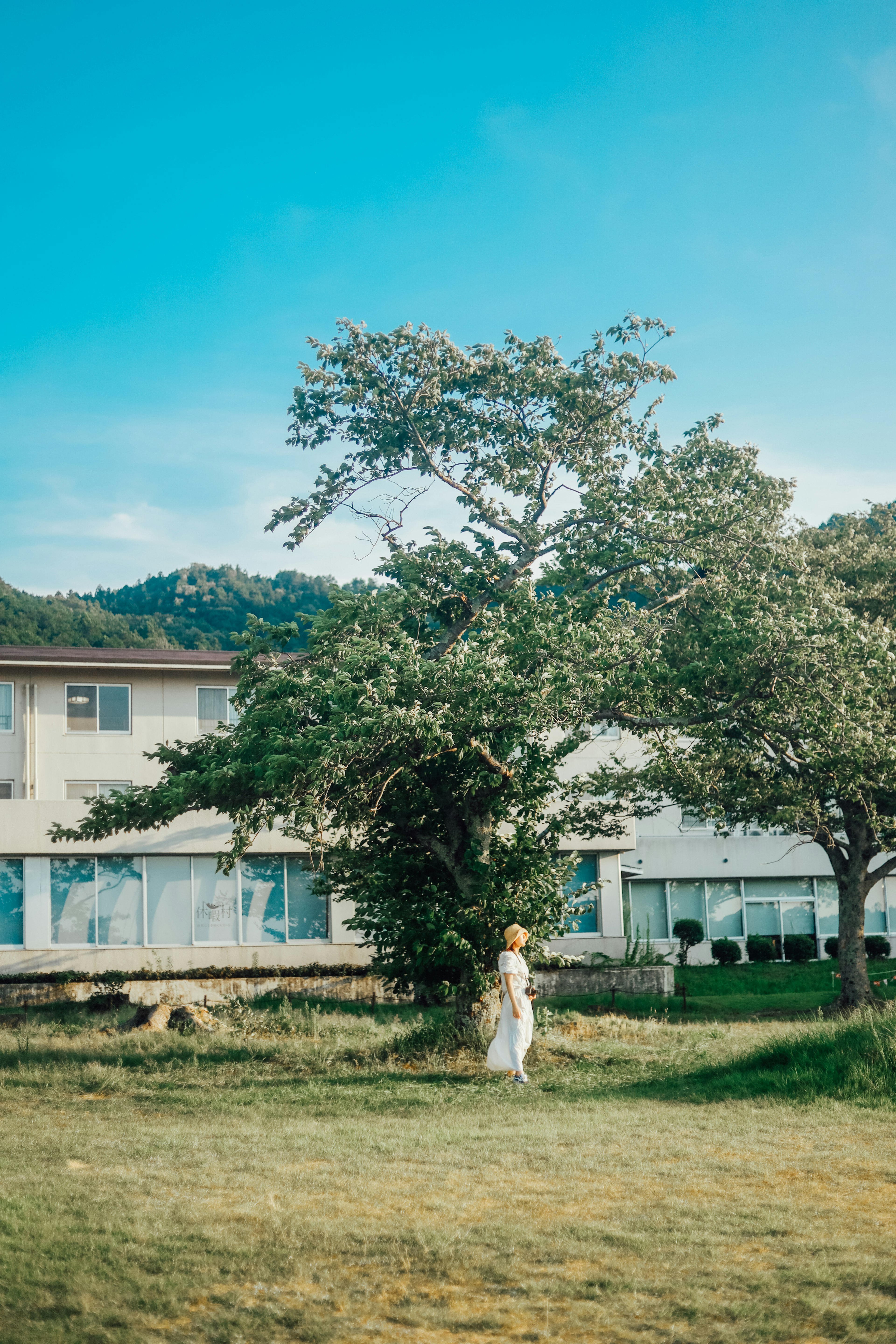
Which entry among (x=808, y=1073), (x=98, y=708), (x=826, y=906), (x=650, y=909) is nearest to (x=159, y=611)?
(x=98, y=708)

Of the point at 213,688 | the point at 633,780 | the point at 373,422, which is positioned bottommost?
the point at 633,780

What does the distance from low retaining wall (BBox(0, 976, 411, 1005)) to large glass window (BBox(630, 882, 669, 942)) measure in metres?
13.0

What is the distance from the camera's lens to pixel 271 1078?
13.8 metres

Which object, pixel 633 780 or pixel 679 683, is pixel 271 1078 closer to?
pixel 679 683

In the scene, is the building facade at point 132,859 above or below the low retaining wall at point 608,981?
above

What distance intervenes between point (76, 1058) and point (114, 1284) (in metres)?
10.7

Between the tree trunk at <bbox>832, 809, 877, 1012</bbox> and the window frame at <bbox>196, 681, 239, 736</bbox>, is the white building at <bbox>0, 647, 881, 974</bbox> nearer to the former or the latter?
the window frame at <bbox>196, 681, 239, 736</bbox>

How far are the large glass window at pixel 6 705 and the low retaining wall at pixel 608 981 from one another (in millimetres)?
15789

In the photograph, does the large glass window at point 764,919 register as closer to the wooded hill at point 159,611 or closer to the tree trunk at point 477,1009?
the wooded hill at point 159,611

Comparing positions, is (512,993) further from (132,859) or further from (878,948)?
(878,948)

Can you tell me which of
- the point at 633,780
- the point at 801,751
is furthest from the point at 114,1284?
the point at 633,780

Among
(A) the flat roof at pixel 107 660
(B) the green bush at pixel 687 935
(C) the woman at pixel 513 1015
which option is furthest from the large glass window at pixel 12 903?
(B) the green bush at pixel 687 935

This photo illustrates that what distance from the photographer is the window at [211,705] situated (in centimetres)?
3250

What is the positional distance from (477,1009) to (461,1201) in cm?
825
